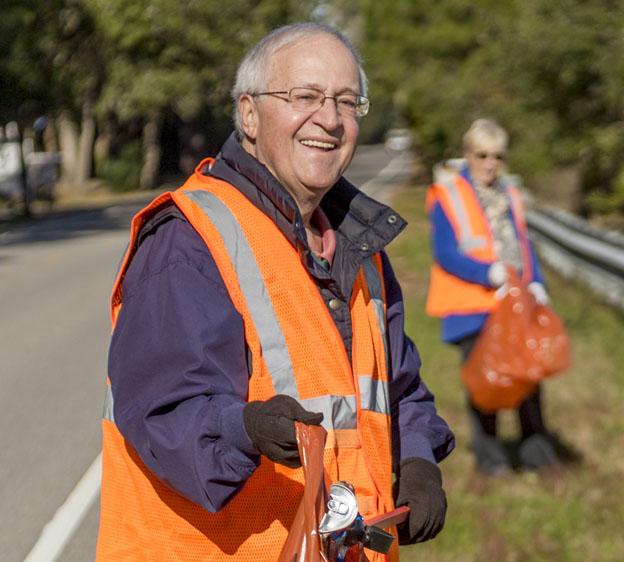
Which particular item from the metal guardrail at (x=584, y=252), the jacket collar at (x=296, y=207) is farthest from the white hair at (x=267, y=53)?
the metal guardrail at (x=584, y=252)

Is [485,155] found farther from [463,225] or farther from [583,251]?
[583,251]

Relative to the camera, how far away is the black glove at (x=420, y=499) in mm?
2902

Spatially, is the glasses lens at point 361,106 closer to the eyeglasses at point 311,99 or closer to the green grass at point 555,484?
the eyeglasses at point 311,99

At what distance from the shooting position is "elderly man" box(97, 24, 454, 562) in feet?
8.01

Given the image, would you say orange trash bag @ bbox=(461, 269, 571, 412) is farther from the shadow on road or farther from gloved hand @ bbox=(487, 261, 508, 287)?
the shadow on road

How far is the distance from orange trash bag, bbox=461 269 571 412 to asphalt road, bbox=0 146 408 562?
210 centimetres

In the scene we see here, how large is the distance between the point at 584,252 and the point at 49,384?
20.2ft

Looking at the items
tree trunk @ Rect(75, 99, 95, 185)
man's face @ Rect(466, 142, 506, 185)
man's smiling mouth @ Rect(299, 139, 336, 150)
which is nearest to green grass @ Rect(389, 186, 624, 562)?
man's face @ Rect(466, 142, 506, 185)

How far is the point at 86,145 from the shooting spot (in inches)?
1785

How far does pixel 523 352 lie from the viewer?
650cm

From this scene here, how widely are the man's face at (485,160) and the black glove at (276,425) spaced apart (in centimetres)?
453

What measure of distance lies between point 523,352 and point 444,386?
2719mm

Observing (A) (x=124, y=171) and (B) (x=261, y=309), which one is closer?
(B) (x=261, y=309)

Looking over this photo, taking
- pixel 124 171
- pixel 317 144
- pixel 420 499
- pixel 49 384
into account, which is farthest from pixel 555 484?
pixel 124 171
